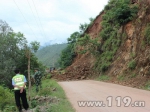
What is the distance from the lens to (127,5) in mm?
23359

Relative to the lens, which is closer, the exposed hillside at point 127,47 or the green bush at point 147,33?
the exposed hillside at point 127,47

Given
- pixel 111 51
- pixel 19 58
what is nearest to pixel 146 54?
pixel 111 51

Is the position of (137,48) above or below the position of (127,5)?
below

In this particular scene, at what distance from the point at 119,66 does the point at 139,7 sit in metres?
6.40

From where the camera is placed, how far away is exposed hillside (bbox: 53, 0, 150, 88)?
59.8ft

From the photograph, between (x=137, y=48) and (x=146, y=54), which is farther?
(x=137, y=48)

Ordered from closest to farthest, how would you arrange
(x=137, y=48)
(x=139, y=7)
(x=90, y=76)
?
1. (x=137, y=48)
2. (x=139, y=7)
3. (x=90, y=76)

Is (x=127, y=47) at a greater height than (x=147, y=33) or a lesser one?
lesser

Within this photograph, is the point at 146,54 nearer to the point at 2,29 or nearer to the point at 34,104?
the point at 34,104

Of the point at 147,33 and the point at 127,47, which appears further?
the point at 127,47

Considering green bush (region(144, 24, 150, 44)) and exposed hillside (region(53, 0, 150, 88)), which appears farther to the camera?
green bush (region(144, 24, 150, 44))

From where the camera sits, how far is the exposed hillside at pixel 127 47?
718 inches

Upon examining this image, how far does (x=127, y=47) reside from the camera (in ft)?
77.1

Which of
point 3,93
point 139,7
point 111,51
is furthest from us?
point 111,51
